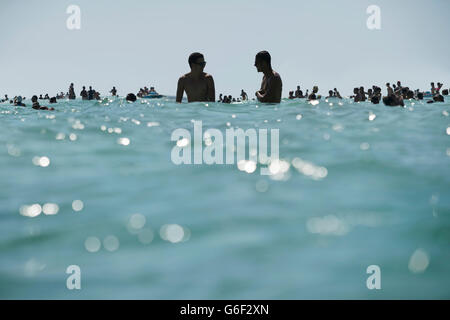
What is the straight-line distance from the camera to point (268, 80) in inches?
422

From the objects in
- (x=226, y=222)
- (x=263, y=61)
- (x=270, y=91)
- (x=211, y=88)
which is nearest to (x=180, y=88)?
(x=211, y=88)

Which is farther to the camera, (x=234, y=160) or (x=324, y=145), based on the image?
(x=324, y=145)

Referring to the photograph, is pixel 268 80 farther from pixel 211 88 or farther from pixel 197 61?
pixel 197 61

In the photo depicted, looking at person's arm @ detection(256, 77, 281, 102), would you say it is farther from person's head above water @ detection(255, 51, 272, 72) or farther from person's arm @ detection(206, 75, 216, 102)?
person's arm @ detection(206, 75, 216, 102)

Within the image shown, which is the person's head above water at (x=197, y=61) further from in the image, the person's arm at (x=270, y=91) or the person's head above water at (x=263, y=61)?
the person's arm at (x=270, y=91)

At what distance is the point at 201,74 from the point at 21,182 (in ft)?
23.9

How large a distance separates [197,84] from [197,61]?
0.68 m

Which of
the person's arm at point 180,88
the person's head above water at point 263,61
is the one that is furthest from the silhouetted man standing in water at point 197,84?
the person's head above water at point 263,61

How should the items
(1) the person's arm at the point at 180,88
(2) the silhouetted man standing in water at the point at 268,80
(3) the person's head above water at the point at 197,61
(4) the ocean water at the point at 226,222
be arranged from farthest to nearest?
(1) the person's arm at the point at 180,88 → (2) the silhouetted man standing in water at the point at 268,80 → (3) the person's head above water at the point at 197,61 → (4) the ocean water at the point at 226,222

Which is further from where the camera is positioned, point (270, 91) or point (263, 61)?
point (270, 91)

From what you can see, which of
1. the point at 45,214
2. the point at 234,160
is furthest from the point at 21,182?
the point at 234,160

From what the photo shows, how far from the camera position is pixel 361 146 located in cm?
514

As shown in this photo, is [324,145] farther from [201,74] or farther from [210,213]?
[201,74]

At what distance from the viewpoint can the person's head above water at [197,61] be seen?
410 inches
